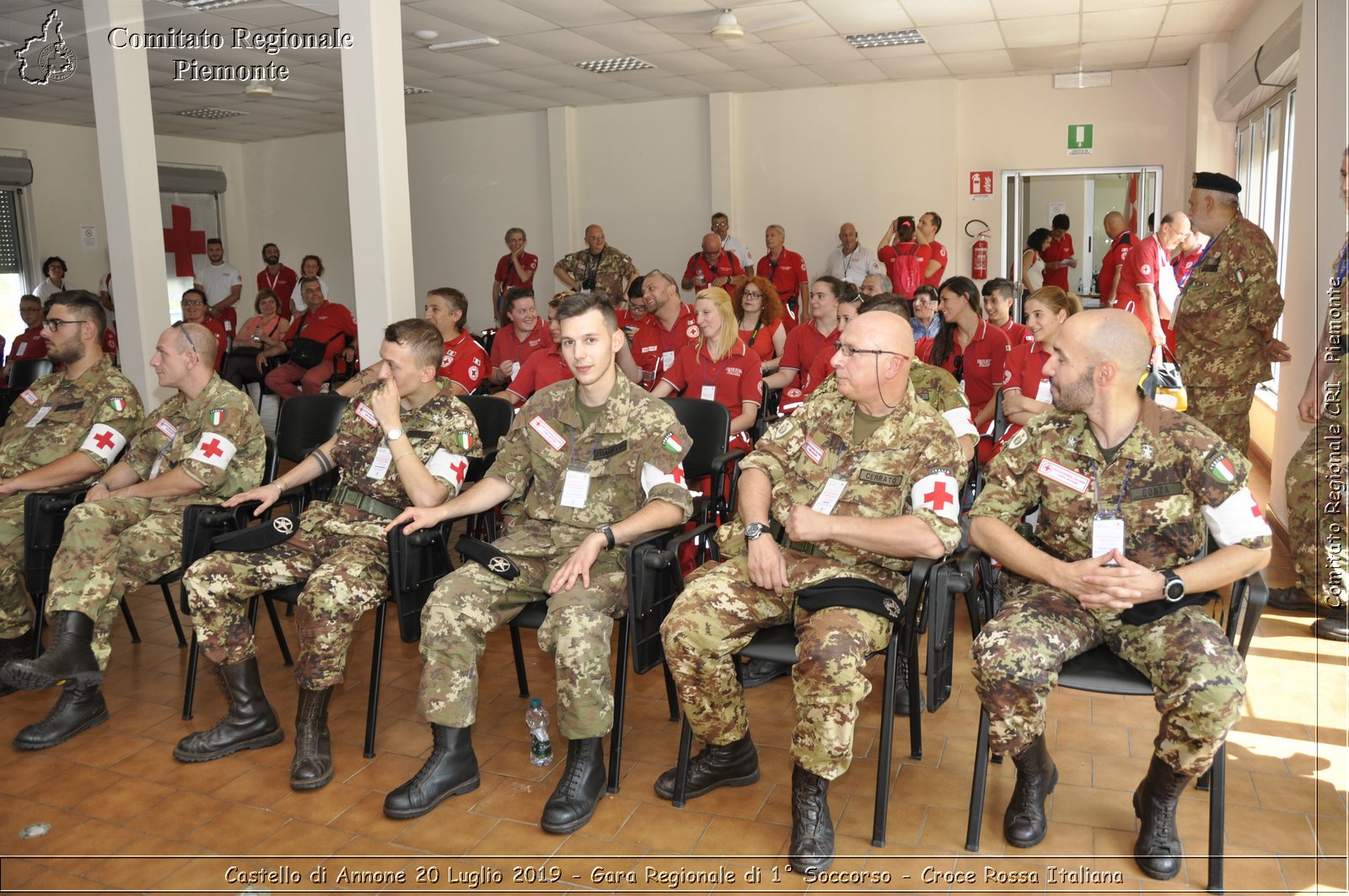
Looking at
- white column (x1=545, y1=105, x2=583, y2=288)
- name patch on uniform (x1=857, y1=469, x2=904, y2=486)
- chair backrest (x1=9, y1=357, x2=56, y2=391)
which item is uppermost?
white column (x1=545, y1=105, x2=583, y2=288)

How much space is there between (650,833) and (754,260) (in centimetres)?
914

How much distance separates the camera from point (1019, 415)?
4.00 meters

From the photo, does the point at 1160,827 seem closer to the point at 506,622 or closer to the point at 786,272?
the point at 506,622

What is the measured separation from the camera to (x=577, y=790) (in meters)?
2.58

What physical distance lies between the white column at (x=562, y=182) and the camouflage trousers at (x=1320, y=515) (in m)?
9.05

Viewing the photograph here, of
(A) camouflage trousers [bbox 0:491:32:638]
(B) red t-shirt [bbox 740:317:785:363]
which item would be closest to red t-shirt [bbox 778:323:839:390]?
(B) red t-shirt [bbox 740:317:785:363]

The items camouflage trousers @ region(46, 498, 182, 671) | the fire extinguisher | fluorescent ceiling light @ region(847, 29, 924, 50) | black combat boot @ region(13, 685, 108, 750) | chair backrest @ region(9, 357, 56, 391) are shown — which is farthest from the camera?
the fire extinguisher

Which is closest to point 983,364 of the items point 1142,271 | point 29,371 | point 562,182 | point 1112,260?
point 1142,271

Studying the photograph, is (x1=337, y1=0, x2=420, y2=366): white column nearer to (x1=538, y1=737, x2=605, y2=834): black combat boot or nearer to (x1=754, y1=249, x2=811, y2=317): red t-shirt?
(x1=538, y1=737, x2=605, y2=834): black combat boot

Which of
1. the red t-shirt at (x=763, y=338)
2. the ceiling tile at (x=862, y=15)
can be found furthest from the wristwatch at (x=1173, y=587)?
the ceiling tile at (x=862, y=15)

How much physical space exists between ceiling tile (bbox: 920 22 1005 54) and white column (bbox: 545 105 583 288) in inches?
180

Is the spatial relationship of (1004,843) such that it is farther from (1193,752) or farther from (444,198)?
(444,198)

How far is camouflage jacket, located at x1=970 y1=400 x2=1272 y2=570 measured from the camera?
227 cm

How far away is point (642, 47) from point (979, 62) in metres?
3.26
